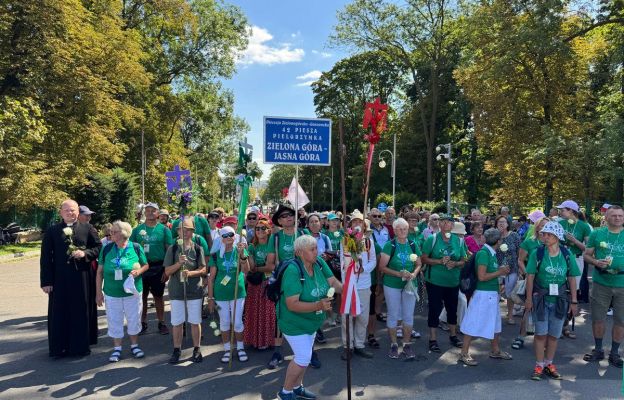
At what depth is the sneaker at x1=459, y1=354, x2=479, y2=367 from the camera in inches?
218

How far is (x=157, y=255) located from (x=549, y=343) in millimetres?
5757

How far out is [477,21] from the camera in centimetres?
2084

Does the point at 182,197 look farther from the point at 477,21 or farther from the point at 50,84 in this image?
the point at 477,21

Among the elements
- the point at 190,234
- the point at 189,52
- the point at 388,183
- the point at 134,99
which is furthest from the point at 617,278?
the point at 388,183

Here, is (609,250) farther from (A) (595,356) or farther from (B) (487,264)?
(B) (487,264)

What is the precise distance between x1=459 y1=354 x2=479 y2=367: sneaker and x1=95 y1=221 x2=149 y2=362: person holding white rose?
4.28m

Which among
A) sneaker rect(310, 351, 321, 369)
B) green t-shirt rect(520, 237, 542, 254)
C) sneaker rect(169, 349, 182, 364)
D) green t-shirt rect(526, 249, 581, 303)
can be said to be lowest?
sneaker rect(310, 351, 321, 369)

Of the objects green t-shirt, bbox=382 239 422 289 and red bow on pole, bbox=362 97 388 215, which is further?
green t-shirt, bbox=382 239 422 289

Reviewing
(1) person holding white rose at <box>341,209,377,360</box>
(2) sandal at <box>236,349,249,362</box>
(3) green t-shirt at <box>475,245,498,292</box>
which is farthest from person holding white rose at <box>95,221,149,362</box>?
(3) green t-shirt at <box>475,245,498,292</box>

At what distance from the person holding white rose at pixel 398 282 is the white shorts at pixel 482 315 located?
735 mm

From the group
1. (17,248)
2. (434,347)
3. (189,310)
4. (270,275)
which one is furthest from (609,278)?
(17,248)

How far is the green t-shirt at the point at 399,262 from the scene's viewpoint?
5887mm

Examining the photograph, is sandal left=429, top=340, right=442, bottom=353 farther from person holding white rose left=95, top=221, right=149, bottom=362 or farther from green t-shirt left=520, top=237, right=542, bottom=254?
person holding white rose left=95, top=221, right=149, bottom=362

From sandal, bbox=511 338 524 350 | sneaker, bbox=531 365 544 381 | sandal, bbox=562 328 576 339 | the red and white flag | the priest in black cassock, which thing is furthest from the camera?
sandal, bbox=562 328 576 339
